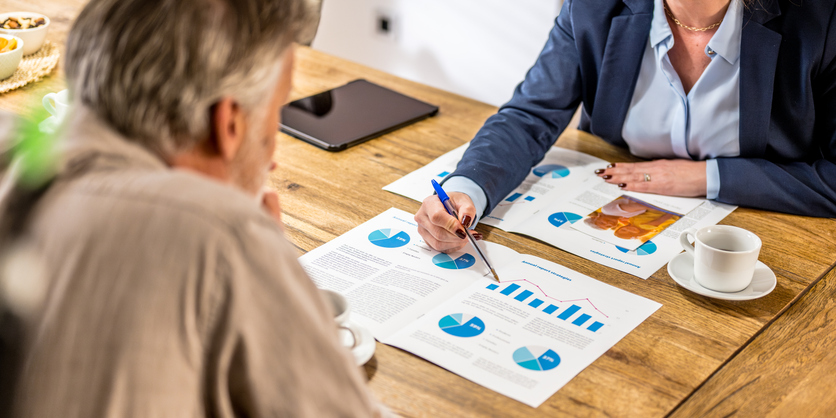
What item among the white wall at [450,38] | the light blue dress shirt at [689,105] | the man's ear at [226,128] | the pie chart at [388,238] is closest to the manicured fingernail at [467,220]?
the pie chart at [388,238]

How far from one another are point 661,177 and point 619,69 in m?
0.26

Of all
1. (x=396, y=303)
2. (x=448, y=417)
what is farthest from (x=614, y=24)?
(x=448, y=417)

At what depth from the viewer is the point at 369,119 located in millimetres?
1648

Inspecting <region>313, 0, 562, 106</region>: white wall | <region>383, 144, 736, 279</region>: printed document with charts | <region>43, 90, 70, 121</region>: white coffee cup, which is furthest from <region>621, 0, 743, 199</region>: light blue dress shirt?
<region>313, 0, 562, 106</region>: white wall

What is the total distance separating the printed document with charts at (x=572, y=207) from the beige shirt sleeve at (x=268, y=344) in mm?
706

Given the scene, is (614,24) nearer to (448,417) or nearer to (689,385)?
(689,385)

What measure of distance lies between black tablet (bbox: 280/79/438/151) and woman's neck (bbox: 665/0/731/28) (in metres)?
0.58

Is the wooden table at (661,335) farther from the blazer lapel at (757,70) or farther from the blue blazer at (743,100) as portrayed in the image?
the blazer lapel at (757,70)

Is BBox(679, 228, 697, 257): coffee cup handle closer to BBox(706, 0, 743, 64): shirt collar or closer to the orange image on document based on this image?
the orange image on document

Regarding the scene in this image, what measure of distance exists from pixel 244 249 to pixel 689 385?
0.62 m

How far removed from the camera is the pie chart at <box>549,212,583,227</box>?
50.6 inches

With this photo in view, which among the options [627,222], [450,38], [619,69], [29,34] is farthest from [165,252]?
[450,38]

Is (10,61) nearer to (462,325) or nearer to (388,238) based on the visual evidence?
(388,238)

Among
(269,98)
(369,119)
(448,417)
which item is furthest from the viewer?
(369,119)
